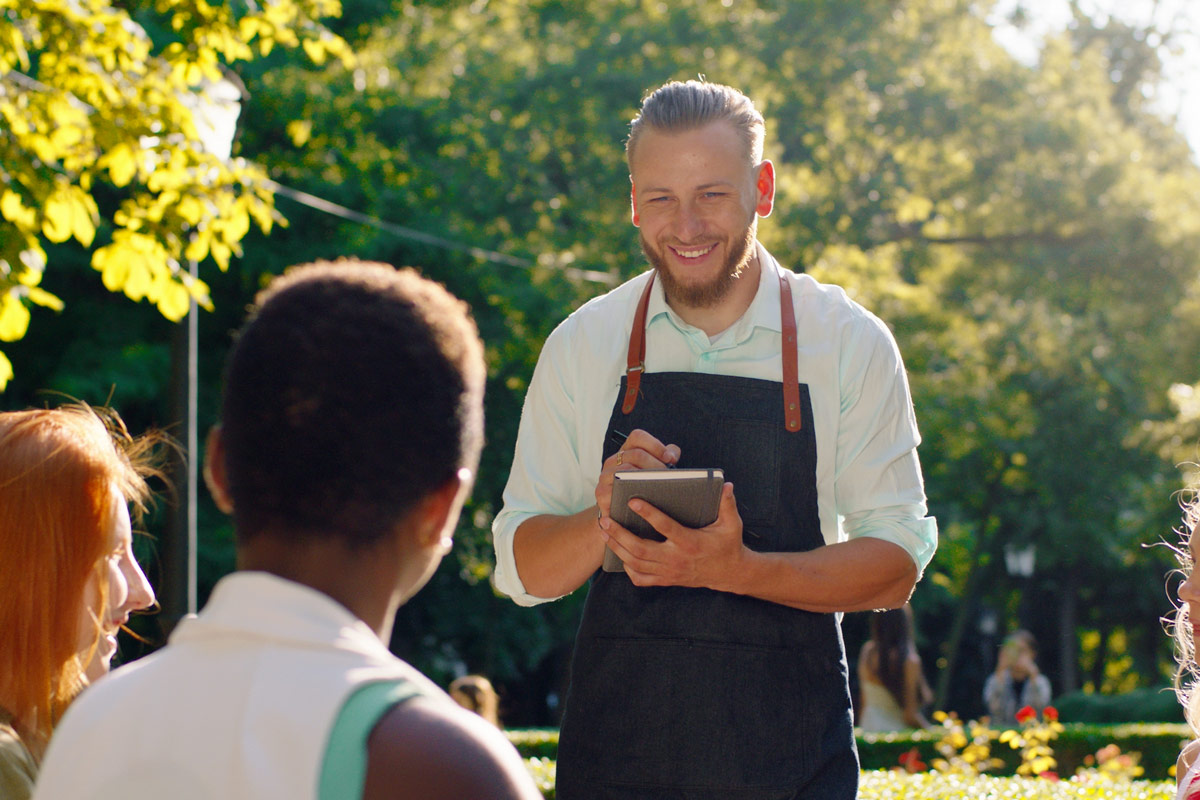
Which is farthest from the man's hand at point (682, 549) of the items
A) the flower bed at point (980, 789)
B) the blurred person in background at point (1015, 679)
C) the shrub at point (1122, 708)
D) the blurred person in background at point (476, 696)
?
the shrub at point (1122, 708)

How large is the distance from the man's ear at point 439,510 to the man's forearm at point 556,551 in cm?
130

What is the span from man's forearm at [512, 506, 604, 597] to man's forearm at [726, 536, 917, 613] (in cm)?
32

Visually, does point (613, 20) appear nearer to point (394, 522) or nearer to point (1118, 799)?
point (1118, 799)

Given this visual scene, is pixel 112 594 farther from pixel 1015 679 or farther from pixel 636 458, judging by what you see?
pixel 1015 679

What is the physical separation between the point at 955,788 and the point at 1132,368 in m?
15.1

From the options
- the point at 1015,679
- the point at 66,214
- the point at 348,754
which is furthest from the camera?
the point at 1015,679

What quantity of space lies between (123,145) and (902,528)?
13.8 ft

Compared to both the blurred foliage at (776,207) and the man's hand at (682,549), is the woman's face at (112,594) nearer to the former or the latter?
the man's hand at (682,549)

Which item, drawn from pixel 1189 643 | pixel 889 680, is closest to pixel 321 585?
pixel 1189 643

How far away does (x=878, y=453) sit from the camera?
111 inches

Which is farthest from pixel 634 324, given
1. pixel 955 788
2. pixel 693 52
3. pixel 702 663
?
pixel 693 52

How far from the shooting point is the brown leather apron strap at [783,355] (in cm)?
283

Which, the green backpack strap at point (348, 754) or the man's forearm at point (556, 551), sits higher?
the man's forearm at point (556, 551)

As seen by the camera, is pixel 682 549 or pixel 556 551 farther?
pixel 556 551
